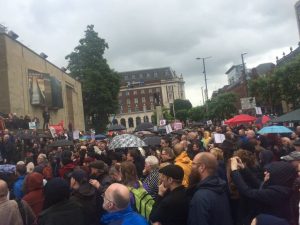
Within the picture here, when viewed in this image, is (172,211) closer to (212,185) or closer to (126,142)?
(212,185)

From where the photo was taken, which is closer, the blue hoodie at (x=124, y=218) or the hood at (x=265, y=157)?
the blue hoodie at (x=124, y=218)

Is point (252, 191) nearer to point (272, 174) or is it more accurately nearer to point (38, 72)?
point (272, 174)

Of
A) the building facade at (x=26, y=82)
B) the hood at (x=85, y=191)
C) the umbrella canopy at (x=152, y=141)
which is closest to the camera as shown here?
the hood at (x=85, y=191)

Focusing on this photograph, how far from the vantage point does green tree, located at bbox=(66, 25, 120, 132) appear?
183 feet

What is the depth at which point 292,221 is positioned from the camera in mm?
4773

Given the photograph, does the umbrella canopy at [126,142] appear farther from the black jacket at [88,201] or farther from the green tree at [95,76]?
the green tree at [95,76]

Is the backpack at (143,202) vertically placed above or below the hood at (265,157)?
below

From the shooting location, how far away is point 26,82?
3325 centimetres

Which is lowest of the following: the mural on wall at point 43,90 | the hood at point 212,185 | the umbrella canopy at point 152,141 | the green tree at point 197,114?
the hood at point 212,185

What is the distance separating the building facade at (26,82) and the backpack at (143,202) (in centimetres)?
2572

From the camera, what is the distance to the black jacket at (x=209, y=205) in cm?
440

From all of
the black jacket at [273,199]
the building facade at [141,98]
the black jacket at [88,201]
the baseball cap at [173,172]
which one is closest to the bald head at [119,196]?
the baseball cap at [173,172]

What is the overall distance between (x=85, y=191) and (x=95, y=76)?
5063cm

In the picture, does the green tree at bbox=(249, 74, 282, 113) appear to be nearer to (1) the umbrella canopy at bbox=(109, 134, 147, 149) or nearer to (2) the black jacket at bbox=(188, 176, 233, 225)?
(1) the umbrella canopy at bbox=(109, 134, 147, 149)
